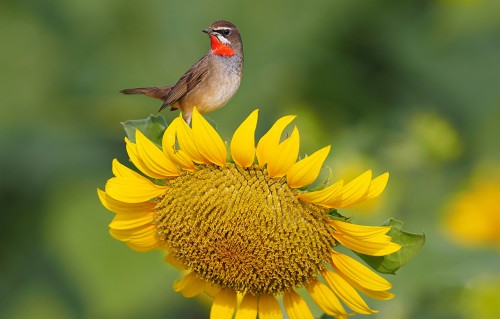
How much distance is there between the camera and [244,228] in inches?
117

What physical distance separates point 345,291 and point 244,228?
371mm

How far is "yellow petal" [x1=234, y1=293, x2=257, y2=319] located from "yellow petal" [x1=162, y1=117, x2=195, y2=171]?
0.46 m

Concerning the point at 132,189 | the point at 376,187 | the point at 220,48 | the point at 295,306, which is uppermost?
the point at 220,48

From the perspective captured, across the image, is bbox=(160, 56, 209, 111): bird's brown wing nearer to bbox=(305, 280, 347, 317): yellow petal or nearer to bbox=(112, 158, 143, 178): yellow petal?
bbox=(112, 158, 143, 178): yellow petal

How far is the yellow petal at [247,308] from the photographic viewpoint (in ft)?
10.5

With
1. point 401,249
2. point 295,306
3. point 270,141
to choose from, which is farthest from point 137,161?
point 401,249

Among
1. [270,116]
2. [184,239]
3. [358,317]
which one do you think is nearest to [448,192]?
[270,116]

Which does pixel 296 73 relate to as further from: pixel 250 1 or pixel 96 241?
pixel 96 241

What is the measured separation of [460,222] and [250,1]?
1899 millimetres

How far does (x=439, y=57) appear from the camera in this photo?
24.4ft

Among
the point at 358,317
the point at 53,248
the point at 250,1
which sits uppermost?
the point at 250,1

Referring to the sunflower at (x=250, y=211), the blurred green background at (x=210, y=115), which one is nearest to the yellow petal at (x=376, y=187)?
the sunflower at (x=250, y=211)

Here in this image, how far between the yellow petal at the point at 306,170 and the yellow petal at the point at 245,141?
0.11 meters

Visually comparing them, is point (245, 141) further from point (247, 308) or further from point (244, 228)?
point (247, 308)
